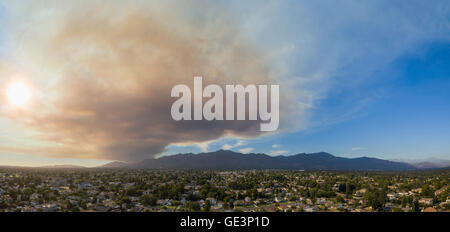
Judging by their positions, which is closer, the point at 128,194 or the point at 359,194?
the point at 128,194

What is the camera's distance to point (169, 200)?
39.0 m

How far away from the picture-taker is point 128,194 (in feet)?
138
